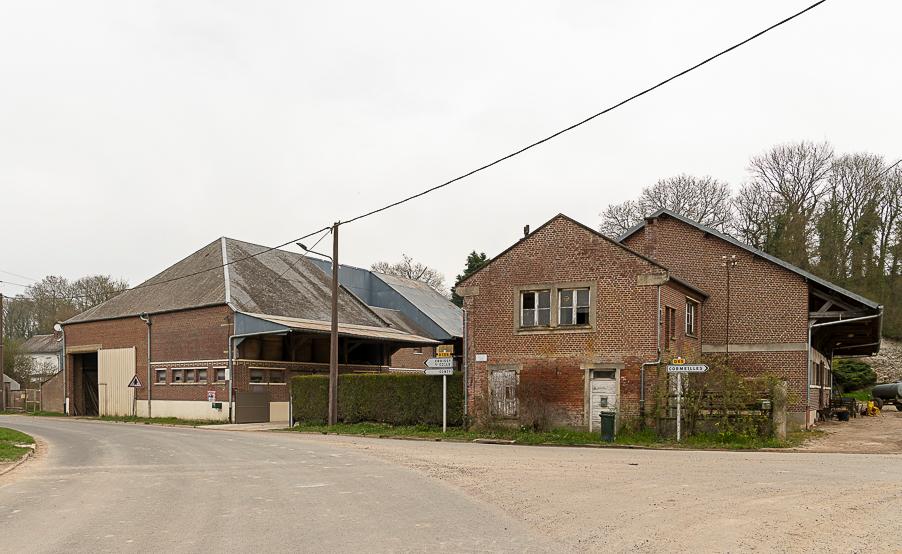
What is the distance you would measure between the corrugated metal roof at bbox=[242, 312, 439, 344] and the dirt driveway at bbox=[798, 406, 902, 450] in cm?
2072

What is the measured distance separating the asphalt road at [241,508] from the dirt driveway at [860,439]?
38.0ft

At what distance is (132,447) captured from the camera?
68.5ft

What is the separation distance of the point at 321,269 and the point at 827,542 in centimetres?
4256

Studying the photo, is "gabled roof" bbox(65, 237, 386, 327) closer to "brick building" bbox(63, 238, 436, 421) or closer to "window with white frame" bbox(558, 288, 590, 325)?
"brick building" bbox(63, 238, 436, 421)

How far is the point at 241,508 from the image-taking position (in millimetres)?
10375

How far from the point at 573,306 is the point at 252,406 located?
16338 millimetres

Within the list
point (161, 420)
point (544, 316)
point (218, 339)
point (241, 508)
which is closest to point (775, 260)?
point (544, 316)

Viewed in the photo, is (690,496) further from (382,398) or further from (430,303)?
(430,303)

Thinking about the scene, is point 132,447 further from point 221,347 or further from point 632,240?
point 632,240

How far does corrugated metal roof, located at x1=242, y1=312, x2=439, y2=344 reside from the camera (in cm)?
3513

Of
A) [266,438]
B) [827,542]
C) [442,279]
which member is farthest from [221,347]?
[442,279]

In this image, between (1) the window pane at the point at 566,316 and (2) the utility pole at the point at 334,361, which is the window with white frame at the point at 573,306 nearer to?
(1) the window pane at the point at 566,316

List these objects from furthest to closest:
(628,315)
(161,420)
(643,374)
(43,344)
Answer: (43,344) → (161,420) → (628,315) → (643,374)

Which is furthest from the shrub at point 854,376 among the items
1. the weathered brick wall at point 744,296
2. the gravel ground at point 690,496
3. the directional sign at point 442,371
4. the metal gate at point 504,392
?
the gravel ground at point 690,496
